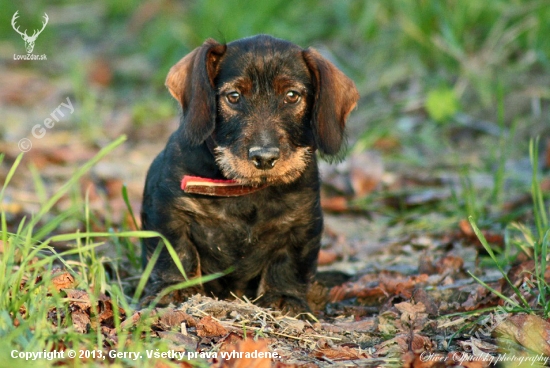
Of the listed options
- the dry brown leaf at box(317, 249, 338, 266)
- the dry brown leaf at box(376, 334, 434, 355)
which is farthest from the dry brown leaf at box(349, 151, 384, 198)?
the dry brown leaf at box(376, 334, 434, 355)

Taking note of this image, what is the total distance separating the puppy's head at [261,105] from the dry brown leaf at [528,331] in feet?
4.58

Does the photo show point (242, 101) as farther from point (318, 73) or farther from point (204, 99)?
point (318, 73)

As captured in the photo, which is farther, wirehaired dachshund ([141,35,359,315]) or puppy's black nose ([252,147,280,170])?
wirehaired dachshund ([141,35,359,315])

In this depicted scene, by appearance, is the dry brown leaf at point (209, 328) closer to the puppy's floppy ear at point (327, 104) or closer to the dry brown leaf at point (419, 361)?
the dry brown leaf at point (419, 361)

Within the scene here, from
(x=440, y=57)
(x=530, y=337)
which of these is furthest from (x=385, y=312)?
(x=440, y=57)

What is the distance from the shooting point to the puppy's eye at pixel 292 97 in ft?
14.9

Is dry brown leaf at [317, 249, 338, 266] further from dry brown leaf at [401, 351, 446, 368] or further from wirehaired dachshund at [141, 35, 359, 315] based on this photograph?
dry brown leaf at [401, 351, 446, 368]

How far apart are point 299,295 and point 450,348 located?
3.82 ft

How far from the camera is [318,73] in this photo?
467 centimetres

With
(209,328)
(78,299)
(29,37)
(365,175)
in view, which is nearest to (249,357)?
(209,328)

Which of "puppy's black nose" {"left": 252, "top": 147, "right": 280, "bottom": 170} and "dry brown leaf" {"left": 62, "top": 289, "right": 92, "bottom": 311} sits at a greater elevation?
"puppy's black nose" {"left": 252, "top": 147, "right": 280, "bottom": 170}

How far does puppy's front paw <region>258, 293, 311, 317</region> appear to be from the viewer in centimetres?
461

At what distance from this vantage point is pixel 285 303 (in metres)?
4.68

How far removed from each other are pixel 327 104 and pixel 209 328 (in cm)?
153
